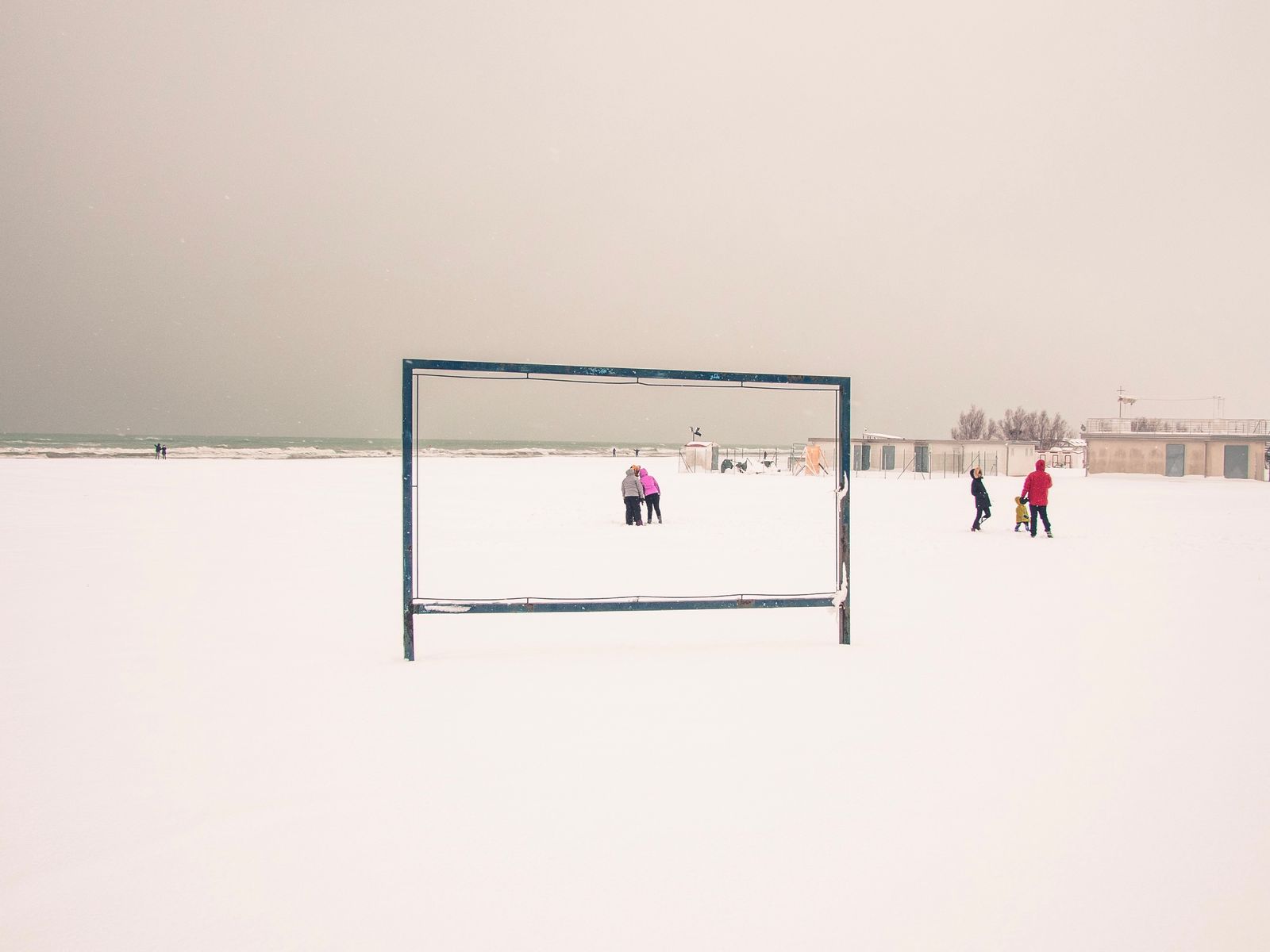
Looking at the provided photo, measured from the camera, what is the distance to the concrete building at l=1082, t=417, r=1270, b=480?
135 ft

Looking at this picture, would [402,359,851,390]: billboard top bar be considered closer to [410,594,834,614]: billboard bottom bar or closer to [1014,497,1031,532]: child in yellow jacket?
[410,594,834,614]: billboard bottom bar

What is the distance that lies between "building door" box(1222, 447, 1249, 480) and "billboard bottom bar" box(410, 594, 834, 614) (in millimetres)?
47602

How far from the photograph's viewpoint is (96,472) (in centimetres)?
3198

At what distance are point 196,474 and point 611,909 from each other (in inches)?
1391

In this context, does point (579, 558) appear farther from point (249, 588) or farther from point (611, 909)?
point (611, 909)

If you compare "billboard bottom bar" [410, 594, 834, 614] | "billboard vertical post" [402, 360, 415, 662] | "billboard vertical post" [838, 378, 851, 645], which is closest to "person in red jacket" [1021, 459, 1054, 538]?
"billboard vertical post" [838, 378, 851, 645]

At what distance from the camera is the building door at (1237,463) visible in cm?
4109

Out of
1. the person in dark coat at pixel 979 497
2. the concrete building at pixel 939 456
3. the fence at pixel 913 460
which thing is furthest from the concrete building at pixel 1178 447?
the person in dark coat at pixel 979 497

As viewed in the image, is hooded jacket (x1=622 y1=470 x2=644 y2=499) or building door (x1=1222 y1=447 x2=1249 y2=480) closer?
hooded jacket (x1=622 y1=470 x2=644 y2=499)

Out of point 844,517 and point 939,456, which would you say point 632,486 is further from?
point 939,456

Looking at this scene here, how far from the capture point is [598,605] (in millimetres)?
5797


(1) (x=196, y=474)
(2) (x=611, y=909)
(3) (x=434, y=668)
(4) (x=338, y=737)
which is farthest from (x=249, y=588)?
(1) (x=196, y=474)

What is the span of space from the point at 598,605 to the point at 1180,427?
5221cm

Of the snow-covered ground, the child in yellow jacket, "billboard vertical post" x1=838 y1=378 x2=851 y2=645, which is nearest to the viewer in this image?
the snow-covered ground
